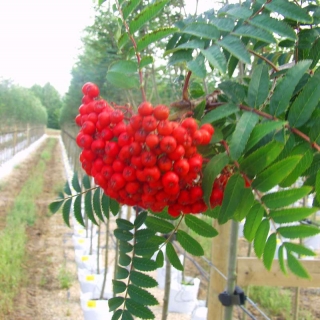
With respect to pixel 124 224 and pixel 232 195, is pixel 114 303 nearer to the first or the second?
pixel 124 224

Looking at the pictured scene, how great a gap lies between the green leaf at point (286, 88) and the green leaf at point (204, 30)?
111 mm

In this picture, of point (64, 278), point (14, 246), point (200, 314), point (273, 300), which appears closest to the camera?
point (200, 314)

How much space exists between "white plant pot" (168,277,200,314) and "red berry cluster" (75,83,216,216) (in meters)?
3.09

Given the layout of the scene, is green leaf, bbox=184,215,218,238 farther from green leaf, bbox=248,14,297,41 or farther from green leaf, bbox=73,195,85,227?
green leaf, bbox=248,14,297,41

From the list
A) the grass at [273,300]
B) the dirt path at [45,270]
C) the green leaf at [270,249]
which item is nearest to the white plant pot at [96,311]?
the dirt path at [45,270]

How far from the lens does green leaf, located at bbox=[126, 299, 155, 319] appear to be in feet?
2.51

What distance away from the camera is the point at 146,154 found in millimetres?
536

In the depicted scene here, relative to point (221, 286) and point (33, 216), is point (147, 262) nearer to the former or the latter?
point (221, 286)

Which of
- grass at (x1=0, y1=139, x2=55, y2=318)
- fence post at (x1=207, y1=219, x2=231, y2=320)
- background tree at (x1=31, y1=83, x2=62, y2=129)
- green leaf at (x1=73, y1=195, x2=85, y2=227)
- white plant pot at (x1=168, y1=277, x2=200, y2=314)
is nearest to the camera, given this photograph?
green leaf at (x1=73, y1=195, x2=85, y2=227)

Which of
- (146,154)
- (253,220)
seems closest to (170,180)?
(146,154)

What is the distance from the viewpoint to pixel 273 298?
379cm

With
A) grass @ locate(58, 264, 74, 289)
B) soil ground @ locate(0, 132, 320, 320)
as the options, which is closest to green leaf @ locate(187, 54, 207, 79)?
soil ground @ locate(0, 132, 320, 320)

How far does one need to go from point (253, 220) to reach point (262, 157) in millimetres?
109

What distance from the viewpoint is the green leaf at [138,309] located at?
0.77 metres
